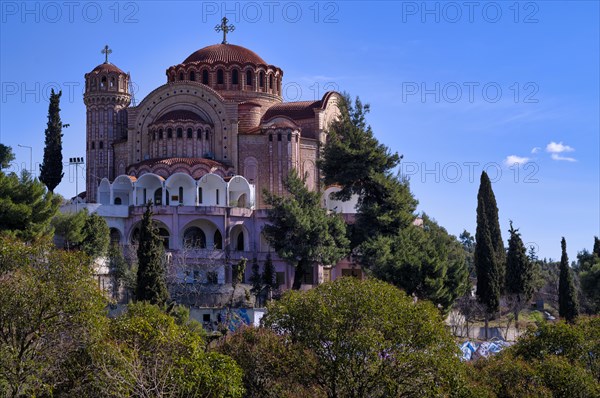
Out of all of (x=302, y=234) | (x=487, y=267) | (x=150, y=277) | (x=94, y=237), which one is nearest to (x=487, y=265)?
(x=487, y=267)

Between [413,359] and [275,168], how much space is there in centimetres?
2952

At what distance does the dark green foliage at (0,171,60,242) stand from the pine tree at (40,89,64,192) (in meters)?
13.3

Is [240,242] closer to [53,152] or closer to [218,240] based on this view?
[218,240]

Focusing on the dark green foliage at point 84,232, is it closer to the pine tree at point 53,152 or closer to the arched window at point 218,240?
the arched window at point 218,240

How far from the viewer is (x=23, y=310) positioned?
20672mm

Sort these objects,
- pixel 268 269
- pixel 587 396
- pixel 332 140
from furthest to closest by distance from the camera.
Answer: pixel 332 140 → pixel 268 269 → pixel 587 396

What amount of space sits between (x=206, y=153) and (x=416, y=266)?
1650cm

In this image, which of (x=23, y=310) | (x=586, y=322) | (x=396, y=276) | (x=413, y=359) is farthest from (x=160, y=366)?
(x=396, y=276)

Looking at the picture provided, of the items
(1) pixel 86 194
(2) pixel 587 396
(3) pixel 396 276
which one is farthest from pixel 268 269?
(2) pixel 587 396

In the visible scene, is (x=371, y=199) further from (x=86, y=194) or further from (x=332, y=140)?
(x=86, y=194)

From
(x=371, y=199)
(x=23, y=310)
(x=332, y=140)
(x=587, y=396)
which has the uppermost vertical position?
(x=332, y=140)

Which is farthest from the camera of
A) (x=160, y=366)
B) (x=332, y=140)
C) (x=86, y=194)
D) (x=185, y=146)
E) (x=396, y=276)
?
(x=86, y=194)

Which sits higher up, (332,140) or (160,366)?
(332,140)

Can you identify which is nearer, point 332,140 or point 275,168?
point 332,140
